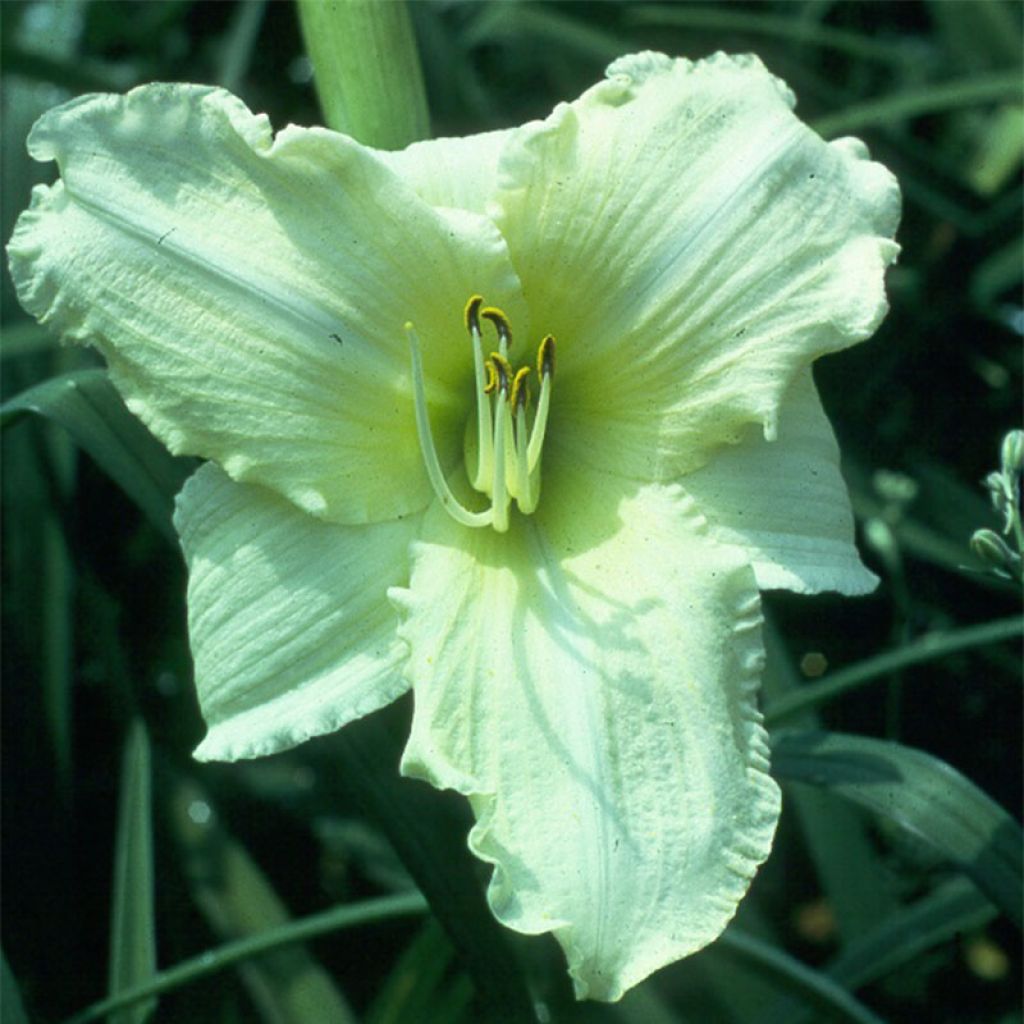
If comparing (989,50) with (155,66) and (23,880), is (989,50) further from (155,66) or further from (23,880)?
(23,880)

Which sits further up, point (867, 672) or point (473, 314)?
point (473, 314)

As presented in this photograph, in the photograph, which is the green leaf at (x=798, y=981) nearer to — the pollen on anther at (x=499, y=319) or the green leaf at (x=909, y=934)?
the green leaf at (x=909, y=934)

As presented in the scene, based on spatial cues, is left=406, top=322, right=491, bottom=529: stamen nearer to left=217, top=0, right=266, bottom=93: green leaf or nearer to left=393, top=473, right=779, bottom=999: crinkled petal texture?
left=393, top=473, right=779, bottom=999: crinkled petal texture

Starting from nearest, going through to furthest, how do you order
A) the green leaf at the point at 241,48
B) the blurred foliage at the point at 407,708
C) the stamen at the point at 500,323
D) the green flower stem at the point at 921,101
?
the stamen at the point at 500,323, the blurred foliage at the point at 407,708, the green flower stem at the point at 921,101, the green leaf at the point at 241,48

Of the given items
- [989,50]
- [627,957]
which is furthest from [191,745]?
[989,50]

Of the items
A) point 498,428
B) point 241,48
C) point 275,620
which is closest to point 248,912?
point 275,620

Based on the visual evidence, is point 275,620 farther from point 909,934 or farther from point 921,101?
point 921,101

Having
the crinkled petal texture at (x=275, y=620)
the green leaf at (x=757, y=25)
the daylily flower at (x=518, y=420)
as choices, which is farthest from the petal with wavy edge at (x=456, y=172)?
the green leaf at (x=757, y=25)
